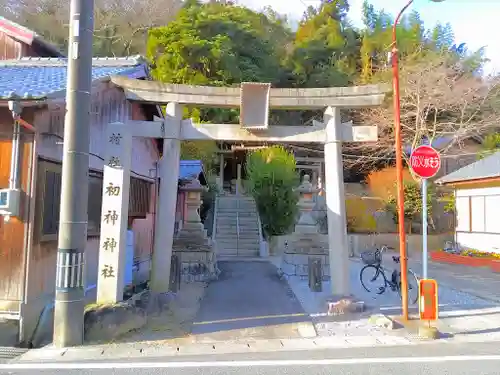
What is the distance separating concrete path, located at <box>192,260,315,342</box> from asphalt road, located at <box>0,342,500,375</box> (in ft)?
3.95

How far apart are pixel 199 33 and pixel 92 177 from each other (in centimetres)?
2064

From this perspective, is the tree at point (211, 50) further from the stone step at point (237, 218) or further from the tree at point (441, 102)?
the tree at point (441, 102)

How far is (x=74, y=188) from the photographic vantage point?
23.1 feet

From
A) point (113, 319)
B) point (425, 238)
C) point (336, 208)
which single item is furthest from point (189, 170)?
point (425, 238)

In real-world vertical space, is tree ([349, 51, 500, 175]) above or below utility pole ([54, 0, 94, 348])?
above

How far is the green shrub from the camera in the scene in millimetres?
26453

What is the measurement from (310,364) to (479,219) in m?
16.9

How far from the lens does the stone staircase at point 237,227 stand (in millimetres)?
23094

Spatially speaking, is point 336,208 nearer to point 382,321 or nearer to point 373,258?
point 382,321

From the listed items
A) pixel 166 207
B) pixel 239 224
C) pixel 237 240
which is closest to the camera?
pixel 166 207

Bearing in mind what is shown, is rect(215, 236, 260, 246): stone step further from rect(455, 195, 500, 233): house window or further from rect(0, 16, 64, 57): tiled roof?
rect(0, 16, 64, 57): tiled roof

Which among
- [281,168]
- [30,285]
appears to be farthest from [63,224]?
[281,168]

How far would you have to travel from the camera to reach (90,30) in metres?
7.32

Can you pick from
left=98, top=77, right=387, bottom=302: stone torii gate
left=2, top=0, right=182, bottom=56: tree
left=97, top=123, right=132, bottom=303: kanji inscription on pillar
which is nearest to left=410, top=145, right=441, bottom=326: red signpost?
left=98, top=77, right=387, bottom=302: stone torii gate
